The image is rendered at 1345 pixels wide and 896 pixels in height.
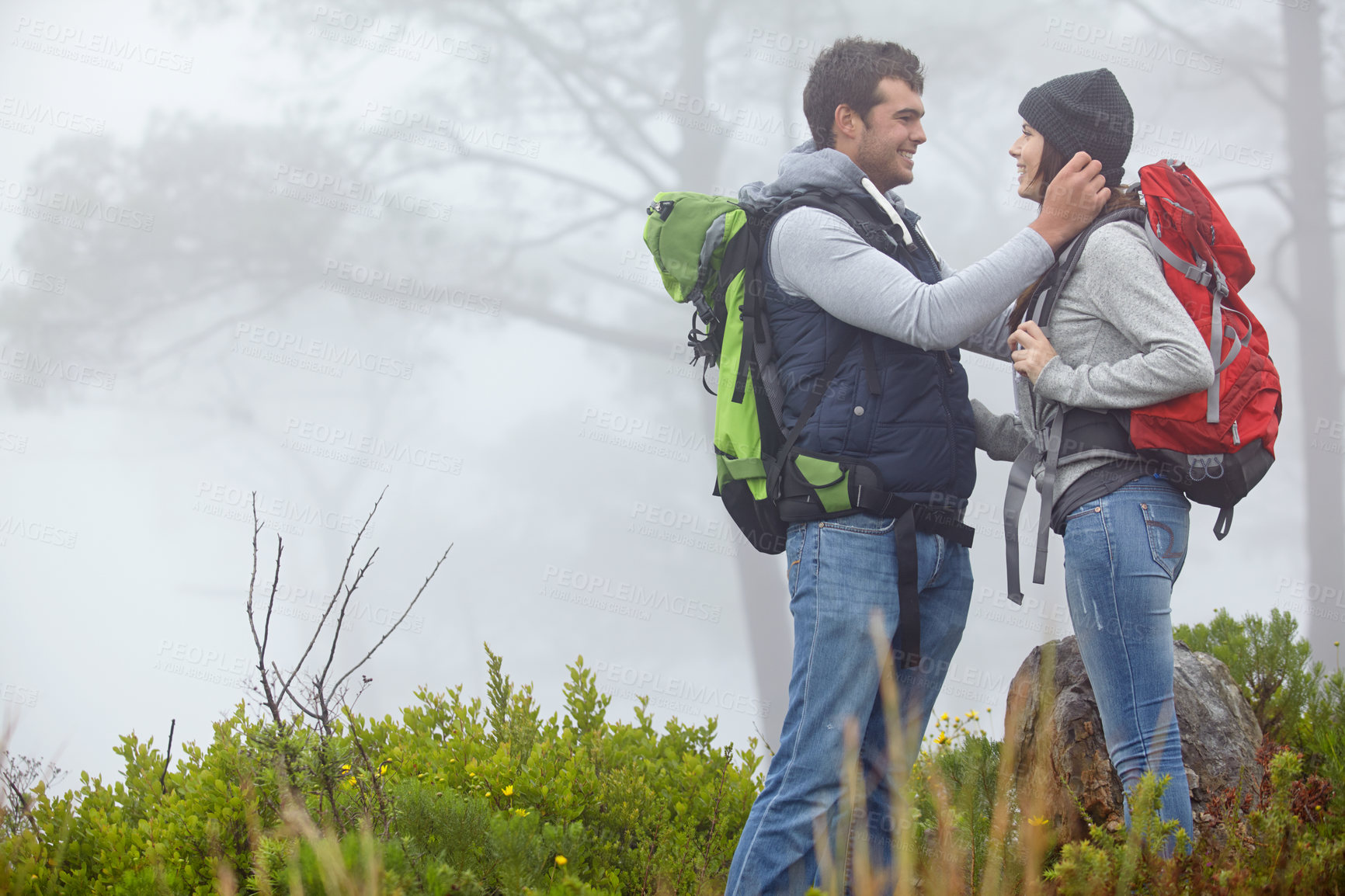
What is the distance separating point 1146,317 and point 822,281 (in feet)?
2.71

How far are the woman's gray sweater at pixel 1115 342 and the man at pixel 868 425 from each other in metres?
0.13

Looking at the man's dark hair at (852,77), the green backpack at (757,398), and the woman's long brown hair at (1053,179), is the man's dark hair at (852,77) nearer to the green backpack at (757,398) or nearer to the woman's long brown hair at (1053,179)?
the green backpack at (757,398)

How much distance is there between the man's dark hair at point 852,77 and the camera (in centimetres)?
289

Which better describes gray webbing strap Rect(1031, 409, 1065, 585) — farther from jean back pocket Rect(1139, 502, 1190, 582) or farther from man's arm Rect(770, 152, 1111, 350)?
man's arm Rect(770, 152, 1111, 350)

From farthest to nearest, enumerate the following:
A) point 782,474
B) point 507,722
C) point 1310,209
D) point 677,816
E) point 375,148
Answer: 1. point 375,148
2. point 1310,209
3. point 507,722
4. point 677,816
5. point 782,474

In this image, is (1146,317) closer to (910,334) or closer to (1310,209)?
(910,334)

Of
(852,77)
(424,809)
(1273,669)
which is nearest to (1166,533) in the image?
(852,77)

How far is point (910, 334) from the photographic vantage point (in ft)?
8.20

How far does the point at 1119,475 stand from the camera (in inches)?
99.3

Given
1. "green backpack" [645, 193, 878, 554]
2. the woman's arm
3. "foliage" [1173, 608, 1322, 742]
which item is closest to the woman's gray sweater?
the woman's arm

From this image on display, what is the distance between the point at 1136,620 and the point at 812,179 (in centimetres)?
146

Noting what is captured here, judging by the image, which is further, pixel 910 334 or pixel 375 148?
pixel 375 148

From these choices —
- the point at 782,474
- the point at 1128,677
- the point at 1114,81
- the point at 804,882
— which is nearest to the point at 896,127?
the point at 1114,81

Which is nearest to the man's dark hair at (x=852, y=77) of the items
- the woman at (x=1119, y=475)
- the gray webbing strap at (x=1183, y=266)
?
the woman at (x=1119, y=475)
